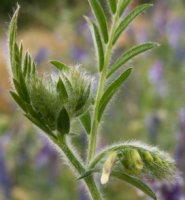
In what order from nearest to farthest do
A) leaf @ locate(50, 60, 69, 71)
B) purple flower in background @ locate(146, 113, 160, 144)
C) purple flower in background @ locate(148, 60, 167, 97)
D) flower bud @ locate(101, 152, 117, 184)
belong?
1. flower bud @ locate(101, 152, 117, 184)
2. leaf @ locate(50, 60, 69, 71)
3. purple flower in background @ locate(146, 113, 160, 144)
4. purple flower in background @ locate(148, 60, 167, 97)

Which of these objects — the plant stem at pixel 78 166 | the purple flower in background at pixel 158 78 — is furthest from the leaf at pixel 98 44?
the purple flower in background at pixel 158 78

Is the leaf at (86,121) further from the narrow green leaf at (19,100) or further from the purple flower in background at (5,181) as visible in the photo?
the purple flower in background at (5,181)

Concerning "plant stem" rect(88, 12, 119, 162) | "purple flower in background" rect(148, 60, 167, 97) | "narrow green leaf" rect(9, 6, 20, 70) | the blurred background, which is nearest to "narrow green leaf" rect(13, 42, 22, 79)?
"narrow green leaf" rect(9, 6, 20, 70)

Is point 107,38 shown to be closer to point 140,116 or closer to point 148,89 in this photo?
point 140,116

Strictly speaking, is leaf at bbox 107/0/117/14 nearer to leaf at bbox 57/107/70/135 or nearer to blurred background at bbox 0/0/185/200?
leaf at bbox 57/107/70/135

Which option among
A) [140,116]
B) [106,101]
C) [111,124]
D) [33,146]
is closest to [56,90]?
[106,101]

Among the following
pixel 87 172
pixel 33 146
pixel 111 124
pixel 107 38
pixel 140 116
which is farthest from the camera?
pixel 111 124
